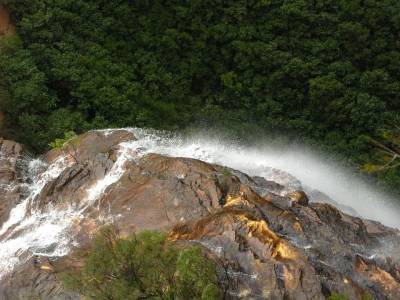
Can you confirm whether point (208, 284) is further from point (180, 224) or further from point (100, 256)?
point (180, 224)

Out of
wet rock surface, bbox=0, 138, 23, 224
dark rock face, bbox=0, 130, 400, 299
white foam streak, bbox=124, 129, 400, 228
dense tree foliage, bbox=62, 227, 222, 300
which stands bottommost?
white foam streak, bbox=124, 129, 400, 228

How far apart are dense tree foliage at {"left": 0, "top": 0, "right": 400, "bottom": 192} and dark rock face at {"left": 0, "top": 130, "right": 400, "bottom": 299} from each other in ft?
25.2

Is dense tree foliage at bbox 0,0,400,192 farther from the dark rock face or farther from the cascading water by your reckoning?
the dark rock face

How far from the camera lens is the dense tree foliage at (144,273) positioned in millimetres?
9383

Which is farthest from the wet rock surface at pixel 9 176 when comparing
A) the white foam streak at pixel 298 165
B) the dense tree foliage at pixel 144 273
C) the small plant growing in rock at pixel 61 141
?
the dense tree foliage at pixel 144 273

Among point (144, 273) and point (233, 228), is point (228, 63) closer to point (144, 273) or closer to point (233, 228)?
point (233, 228)

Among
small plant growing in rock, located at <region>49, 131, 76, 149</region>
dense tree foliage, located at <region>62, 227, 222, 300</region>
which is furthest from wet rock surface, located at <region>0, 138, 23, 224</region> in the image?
dense tree foliage, located at <region>62, 227, 222, 300</region>

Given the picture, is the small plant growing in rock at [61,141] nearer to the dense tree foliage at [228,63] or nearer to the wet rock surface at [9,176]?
the wet rock surface at [9,176]

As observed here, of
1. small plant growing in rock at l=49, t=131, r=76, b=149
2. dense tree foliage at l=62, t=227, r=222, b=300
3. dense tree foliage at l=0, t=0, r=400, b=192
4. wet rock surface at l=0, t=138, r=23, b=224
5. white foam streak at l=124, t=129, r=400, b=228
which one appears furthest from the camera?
dense tree foliage at l=0, t=0, r=400, b=192

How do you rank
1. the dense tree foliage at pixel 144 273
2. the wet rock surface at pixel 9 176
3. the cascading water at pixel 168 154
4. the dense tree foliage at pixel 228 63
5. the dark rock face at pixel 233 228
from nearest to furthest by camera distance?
the dense tree foliage at pixel 144 273 → the dark rock face at pixel 233 228 → the cascading water at pixel 168 154 → the wet rock surface at pixel 9 176 → the dense tree foliage at pixel 228 63

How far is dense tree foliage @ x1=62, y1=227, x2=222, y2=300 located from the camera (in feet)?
30.8

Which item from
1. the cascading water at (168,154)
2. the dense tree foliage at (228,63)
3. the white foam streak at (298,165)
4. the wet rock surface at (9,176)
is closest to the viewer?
the cascading water at (168,154)

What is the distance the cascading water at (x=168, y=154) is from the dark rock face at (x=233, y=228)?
0.93 feet

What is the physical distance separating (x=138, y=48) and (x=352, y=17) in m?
10.4
